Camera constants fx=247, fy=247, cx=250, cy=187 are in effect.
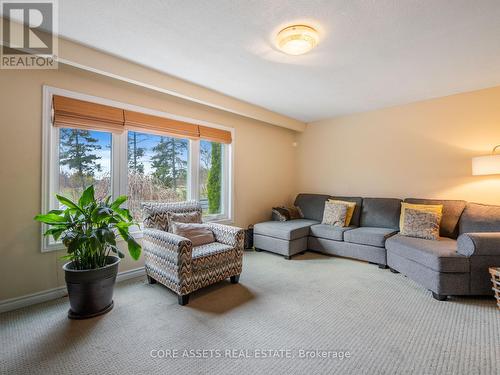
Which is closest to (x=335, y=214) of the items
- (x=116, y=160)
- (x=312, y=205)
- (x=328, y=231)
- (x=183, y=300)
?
(x=328, y=231)

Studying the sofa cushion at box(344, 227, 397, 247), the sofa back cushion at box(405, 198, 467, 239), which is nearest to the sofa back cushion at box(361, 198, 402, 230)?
the sofa cushion at box(344, 227, 397, 247)

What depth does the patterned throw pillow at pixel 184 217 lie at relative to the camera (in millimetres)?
2920

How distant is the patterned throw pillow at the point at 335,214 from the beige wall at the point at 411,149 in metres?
0.68

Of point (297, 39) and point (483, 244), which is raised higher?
point (297, 39)

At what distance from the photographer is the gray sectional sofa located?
242cm

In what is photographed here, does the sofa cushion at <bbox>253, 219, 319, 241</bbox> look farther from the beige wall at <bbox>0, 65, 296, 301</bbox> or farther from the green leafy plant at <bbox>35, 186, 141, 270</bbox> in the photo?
the green leafy plant at <bbox>35, 186, 141, 270</bbox>

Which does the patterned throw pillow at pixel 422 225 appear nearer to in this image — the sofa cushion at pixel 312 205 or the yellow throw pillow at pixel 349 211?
the yellow throw pillow at pixel 349 211

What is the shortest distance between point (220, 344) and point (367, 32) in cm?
273

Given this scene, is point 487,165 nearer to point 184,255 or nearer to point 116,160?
point 184,255

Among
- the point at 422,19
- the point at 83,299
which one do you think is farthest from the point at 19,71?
the point at 422,19

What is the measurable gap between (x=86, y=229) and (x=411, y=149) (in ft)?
14.8

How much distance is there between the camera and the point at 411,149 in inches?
156

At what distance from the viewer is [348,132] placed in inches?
183

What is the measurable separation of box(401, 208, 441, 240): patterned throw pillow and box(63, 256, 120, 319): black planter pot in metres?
3.53
